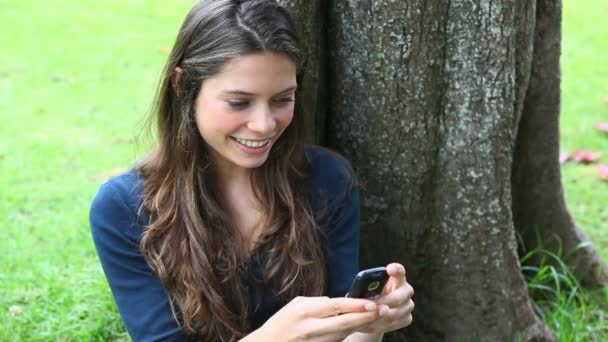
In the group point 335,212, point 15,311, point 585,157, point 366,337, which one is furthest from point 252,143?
point 585,157

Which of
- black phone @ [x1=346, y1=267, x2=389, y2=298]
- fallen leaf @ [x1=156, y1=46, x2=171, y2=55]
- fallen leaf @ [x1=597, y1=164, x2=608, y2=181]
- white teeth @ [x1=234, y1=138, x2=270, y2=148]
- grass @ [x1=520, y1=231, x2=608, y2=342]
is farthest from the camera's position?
fallen leaf @ [x1=156, y1=46, x2=171, y2=55]

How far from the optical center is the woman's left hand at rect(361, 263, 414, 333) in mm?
1970

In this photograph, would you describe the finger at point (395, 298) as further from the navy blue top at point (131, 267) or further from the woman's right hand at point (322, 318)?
the navy blue top at point (131, 267)

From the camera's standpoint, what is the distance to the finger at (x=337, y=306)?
1.90 m

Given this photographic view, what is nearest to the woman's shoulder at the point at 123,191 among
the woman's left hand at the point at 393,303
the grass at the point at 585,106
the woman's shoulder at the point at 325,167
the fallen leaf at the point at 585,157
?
the woman's shoulder at the point at 325,167

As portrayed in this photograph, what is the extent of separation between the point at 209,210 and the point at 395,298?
22.4 inches

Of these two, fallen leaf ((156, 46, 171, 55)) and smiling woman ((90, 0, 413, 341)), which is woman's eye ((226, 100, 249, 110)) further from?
fallen leaf ((156, 46, 171, 55))

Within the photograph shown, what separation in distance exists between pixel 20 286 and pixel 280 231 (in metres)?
1.52

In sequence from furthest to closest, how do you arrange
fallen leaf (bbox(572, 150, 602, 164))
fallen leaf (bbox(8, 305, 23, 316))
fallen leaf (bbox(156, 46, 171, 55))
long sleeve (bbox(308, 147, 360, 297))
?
fallen leaf (bbox(156, 46, 171, 55)) < fallen leaf (bbox(572, 150, 602, 164)) < fallen leaf (bbox(8, 305, 23, 316)) < long sleeve (bbox(308, 147, 360, 297))

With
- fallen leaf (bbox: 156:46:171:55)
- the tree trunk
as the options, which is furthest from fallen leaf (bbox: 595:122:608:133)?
fallen leaf (bbox: 156:46:171:55)

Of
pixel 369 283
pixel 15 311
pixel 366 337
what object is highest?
pixel 369 283

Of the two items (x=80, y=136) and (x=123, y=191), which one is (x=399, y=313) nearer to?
(x=123, y=191)

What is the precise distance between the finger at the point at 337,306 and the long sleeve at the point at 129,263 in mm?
444

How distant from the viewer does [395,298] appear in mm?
1994
